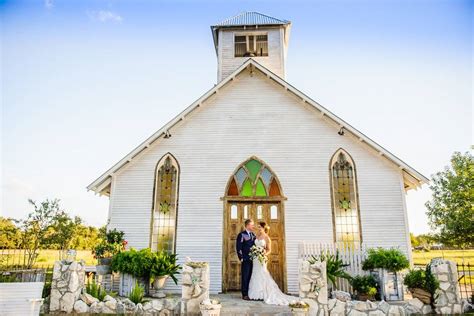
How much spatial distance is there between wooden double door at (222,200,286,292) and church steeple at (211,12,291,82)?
6.64 meters

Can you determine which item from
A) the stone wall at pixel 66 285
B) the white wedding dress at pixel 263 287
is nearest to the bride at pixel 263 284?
the white wedding dress at pixel 263 287

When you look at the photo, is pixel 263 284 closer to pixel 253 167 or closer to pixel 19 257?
pixel 253 167

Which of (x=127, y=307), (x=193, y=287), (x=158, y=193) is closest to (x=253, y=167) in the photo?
(x=158, y=193)

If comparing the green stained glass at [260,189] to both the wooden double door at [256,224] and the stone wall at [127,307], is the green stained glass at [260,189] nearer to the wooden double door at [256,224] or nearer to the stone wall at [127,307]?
the wooden double door at [256,224]

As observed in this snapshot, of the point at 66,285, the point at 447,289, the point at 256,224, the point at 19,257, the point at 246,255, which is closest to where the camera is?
the point at 447,289

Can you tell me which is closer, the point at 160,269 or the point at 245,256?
the point at 245,256

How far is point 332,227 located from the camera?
11.3 meters

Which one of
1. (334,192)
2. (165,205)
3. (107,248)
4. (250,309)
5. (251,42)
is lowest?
(250,309)

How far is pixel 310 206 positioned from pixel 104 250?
6945 mm

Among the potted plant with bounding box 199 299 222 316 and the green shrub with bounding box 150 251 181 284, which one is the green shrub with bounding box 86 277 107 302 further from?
the potted plant with bounding box 199 299 222 316

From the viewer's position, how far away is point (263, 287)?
29.4 feet

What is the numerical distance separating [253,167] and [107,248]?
18.3 ft

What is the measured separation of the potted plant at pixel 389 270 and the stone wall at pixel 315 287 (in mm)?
2844

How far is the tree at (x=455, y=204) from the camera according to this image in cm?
1802
